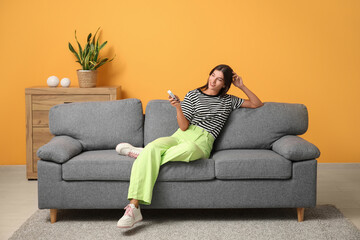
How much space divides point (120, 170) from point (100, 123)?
626 mm

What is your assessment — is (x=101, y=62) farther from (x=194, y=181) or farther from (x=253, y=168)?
(x=253, y=168)

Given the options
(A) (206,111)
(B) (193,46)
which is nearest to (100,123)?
(A) (206,111)

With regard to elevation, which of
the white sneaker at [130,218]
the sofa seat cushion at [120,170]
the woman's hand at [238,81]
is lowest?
the white sneaker at [130,218]

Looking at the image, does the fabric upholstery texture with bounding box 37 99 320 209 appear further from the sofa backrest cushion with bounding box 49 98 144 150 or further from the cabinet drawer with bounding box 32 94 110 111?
the cabinet drawer with bounding box 32 94 110 111

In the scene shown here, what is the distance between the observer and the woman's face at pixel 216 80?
11.3 feet

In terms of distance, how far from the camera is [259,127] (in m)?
3.54

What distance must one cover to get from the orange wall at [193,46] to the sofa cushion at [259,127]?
1.09 m

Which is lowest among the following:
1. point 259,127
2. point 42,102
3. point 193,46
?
point 259,127

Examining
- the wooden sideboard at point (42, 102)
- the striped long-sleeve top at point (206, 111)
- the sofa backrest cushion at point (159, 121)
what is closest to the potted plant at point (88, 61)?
the wooden sideboard at point (42, 102)

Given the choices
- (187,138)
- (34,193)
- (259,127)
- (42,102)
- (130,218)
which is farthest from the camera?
(42,102)

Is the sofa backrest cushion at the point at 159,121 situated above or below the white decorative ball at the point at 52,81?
below

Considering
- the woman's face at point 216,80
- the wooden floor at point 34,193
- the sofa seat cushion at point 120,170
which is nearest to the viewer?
the sofa seat cushion at point 120,170

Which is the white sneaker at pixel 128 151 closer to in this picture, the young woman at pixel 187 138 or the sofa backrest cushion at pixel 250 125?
the young woman at pixel 187 138

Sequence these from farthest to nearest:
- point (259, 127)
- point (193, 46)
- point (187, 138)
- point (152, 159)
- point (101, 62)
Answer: point (193, 46) → point (101, 62) → point (259, 127) → point (187, 138) → point (152, 159)
